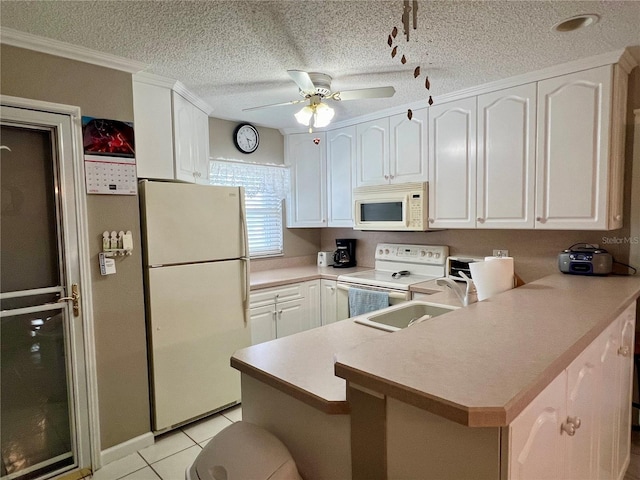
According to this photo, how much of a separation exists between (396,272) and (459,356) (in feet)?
8.57

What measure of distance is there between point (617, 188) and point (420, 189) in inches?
51.2

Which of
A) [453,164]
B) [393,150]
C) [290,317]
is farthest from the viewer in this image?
[290,317]

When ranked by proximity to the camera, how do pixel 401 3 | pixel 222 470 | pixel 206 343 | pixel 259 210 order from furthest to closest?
pixel 259 210 < pixel 206 343 < pixel 401 3 < pixel 222 470

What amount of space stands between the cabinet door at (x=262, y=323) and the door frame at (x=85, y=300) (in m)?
1.20

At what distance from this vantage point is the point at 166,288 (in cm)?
246

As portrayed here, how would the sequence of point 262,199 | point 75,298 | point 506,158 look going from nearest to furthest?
point 75,298 → point 506,158 → point 262,199

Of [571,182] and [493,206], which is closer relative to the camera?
[571,182]

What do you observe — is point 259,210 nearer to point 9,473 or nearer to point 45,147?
point 45,147

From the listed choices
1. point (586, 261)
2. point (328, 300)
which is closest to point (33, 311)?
point (328, 300)

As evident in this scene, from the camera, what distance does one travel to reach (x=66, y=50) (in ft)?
6.60

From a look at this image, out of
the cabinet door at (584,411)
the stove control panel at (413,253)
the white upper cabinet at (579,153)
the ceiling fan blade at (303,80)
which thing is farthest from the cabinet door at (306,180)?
the cabinet door at (584,411)

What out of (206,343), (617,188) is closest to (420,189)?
(617,188)

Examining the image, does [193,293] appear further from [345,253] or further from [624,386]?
[624,386]

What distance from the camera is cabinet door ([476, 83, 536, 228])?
258cm
